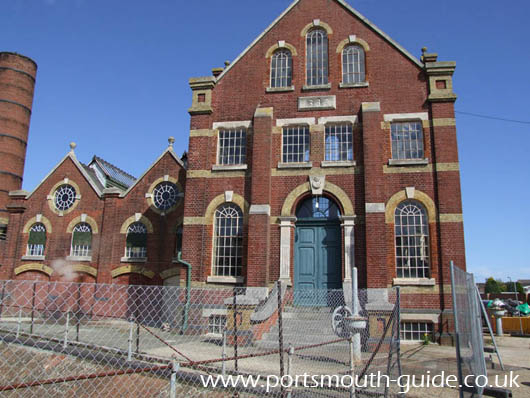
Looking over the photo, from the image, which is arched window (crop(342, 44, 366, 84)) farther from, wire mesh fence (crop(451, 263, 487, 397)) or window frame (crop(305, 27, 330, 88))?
wire mesh fence (crop(451, 263, 487, 397))

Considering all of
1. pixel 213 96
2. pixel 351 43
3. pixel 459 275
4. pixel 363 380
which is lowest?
pixel 363 380

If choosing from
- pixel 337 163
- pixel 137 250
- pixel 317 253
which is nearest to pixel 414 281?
pixel 317 253

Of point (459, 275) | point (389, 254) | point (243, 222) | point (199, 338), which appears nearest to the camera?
point (459, 275)

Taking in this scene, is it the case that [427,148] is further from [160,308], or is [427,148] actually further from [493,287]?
[493,287]

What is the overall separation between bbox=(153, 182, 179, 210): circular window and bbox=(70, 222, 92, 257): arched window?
12.7 ft

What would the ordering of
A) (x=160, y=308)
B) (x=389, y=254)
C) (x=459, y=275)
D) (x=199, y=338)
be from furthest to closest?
(x=160, y=308) → (x=389, y=254) → (x=199, y=338) → (x=459, y=275)

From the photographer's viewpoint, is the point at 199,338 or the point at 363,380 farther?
the point at 199,338

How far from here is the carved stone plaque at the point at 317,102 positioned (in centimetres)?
1749

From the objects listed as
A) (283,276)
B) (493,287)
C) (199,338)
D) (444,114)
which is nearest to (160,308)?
(199,338)

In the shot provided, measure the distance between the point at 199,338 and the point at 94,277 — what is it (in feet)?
29.8

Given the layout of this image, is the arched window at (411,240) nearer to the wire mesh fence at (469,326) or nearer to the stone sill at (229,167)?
the stone sill at (229,167)

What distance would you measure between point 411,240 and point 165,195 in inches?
461

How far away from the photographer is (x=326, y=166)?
666 inches

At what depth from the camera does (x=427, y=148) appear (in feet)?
54.2
